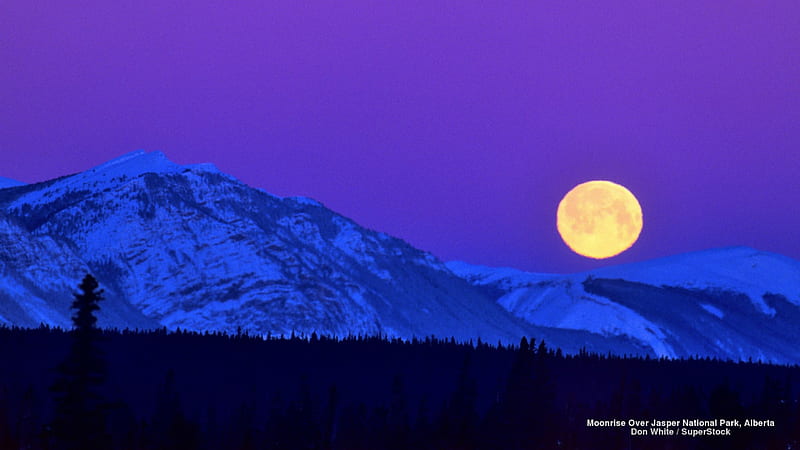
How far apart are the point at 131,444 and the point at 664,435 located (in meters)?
66.9

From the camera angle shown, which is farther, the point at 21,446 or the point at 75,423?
the point at 21,446

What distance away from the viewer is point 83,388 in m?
33.0

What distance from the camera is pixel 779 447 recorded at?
5576 inches

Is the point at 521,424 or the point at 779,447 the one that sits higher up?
the point at 779,447

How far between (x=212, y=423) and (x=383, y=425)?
30998mm

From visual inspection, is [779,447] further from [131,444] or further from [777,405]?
[131,444]

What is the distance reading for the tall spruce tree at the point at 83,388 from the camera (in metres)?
32.7

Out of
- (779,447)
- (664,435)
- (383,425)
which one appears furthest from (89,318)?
(664,435)

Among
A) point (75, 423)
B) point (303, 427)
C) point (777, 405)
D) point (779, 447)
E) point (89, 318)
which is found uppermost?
point (777, 405)

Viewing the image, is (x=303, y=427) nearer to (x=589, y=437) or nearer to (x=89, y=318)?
(x=589, y=437)

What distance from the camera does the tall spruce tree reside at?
107 feet

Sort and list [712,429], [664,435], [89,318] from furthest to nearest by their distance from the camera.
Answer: [664,435]
[712,429]
[89,318]

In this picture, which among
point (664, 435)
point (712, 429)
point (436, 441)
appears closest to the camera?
point (712, 429)

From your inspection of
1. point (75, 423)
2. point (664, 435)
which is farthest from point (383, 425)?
point (75, 423)
